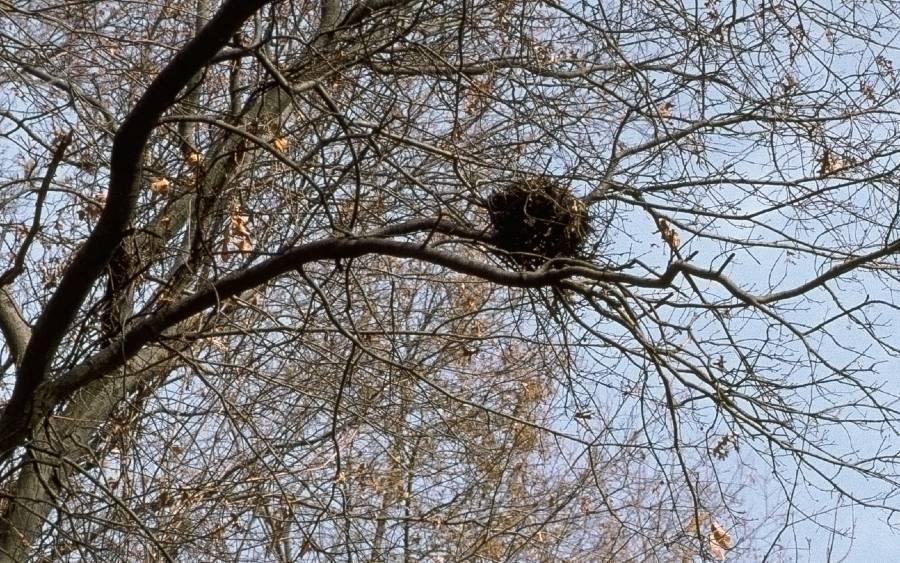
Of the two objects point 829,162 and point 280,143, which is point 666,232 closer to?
point 829,162

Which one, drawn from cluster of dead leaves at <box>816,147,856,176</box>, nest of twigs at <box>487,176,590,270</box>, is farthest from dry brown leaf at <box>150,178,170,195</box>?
cluster of dead leaves at <box>816,147,856,176</box>

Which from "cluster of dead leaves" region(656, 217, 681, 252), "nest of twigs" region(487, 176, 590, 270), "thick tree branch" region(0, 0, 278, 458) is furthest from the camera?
"cluster of dead leaves" region(656, 217, 681, 252)

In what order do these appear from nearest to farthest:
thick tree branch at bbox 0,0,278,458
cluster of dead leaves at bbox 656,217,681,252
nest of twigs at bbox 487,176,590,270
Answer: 1. thick tree branch at bbox 0,0,278,458
2. nest of twigs at bbox 487,176,590,270
3. cluster of dead leaves at bbox 656,217,681,252

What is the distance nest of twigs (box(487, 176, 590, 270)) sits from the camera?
4.79m

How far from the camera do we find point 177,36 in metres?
7.38

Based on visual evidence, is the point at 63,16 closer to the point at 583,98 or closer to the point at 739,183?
the point at 583,98

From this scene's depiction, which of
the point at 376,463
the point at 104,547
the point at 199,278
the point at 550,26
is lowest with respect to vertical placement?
the point at 104,547

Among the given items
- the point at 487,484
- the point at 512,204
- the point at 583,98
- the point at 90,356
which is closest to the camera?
the point at 512,204

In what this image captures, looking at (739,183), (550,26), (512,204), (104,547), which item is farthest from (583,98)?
(104,547)

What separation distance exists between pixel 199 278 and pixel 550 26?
2573mm

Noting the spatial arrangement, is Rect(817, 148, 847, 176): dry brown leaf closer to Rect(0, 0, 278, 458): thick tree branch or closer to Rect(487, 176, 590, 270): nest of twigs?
Rect(487, 176, 590, 270): nest of twigs

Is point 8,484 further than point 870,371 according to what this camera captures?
Yes

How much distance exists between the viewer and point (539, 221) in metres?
4.83

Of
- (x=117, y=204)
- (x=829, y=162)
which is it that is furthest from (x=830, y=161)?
(x=117, y=204)
